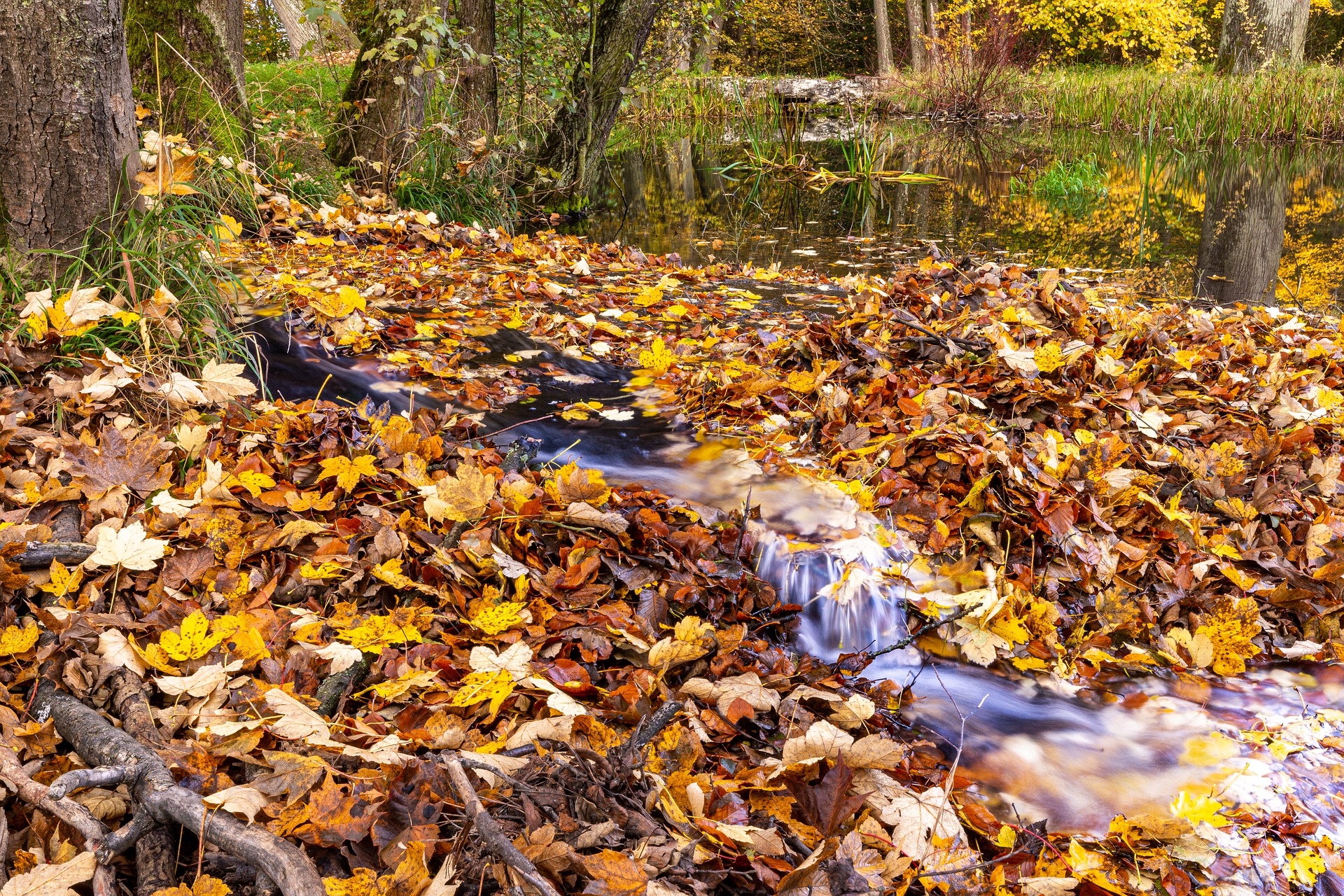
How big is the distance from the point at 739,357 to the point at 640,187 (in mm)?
6715

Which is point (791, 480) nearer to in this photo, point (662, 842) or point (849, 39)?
point (662, 842)

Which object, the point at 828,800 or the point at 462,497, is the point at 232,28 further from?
the point at 828,800

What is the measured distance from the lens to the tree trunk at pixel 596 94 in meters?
6.84

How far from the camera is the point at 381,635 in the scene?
1.83 meters

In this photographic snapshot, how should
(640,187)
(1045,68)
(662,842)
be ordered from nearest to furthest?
1. (662,842)
2. (640,187)
3. (1045,68)

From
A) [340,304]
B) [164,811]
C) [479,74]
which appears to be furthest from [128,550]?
[479,74]

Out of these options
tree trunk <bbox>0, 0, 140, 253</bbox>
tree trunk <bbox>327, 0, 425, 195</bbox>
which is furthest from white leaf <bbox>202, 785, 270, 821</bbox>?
Result: tree trunk <bbox>327, 0, 425, 195</bbox>

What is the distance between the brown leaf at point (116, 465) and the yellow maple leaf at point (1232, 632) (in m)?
2.72

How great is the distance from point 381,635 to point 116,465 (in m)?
0.88

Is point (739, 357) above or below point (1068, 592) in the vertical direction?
above

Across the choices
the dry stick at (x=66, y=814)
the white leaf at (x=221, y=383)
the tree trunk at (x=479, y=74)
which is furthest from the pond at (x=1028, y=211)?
the dry stick at (x=66, y=814)

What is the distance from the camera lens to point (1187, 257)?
6.97 meters

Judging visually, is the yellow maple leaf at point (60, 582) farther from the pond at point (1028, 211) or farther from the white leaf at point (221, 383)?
the pond at point (1028, 211)

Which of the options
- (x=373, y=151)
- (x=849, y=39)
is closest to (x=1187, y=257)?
(x=373, y=151)
